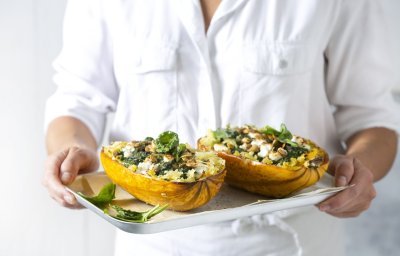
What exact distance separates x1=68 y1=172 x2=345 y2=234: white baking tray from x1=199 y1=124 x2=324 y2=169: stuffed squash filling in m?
0.06

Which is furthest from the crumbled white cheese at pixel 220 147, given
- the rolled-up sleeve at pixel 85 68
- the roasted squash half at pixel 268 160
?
the rolled-up sleeve at pixel 85 68

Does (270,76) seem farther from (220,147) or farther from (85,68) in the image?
(85,68)

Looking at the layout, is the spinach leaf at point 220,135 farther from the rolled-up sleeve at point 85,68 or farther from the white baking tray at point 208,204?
the rolled-up sleeve at point 85,68

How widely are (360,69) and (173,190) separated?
650 mm

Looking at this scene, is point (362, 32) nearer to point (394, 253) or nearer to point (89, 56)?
point (89, 56)

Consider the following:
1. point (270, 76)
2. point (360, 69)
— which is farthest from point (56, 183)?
point (360, 69)

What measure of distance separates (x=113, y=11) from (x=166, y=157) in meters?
0.49

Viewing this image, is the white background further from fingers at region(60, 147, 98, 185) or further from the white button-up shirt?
fingers at region(60, 147, 98, 185)

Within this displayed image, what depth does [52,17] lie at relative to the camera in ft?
6.95

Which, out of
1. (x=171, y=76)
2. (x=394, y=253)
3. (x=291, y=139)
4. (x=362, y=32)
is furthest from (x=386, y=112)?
(x=394, y=253)

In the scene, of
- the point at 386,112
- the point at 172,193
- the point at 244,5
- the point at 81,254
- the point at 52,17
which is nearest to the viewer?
the point at 172,193

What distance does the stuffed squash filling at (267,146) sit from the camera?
Answer: 1123 mm

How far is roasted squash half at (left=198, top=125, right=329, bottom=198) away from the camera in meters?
1.10

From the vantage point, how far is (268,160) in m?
1.11
